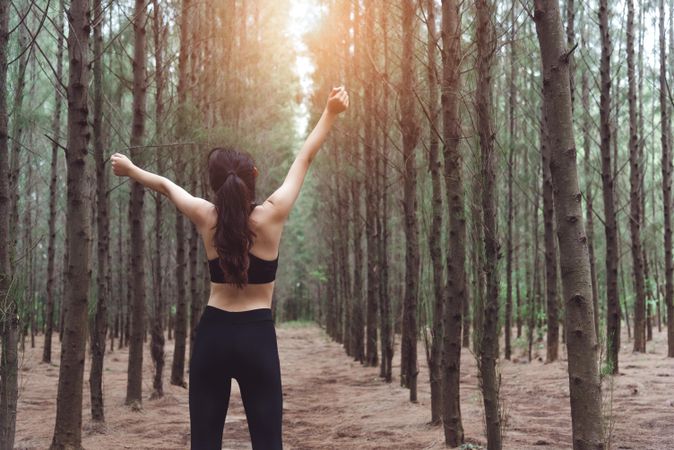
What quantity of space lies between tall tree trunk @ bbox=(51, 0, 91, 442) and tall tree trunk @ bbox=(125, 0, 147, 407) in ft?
11.3

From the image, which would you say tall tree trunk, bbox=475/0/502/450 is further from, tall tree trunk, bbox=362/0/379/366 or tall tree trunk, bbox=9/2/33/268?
tall tree trunk, bbox=362/0/379/366

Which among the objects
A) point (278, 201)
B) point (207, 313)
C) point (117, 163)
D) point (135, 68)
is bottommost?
point (207, 313)

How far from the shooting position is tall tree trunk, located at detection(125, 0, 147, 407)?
337 inches

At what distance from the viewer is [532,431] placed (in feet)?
21.5

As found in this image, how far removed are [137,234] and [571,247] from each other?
22.2ft

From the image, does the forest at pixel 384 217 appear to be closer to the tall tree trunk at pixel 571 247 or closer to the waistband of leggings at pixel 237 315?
the tall tree trunk at pixel 571 247

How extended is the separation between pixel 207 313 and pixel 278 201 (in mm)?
494

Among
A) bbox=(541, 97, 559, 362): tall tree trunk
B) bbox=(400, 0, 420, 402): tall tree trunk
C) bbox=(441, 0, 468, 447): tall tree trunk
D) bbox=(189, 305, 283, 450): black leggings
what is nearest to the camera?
bbox=(189, 305, 283, 450): black leggings

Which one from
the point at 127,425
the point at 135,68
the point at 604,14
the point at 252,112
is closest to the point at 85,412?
→ the point at 127,425

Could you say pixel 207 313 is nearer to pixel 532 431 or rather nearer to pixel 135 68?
pixel 532 431

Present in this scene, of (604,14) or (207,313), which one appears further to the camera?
(604,14)

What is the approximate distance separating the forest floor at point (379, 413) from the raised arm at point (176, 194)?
94.9 inches

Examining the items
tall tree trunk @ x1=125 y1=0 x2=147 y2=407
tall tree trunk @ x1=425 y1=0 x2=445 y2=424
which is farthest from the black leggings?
tall tree trunk @ x1=125 y1=0 x2=147 y2=407

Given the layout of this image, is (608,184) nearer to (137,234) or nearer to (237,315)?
(137,234)
